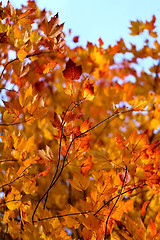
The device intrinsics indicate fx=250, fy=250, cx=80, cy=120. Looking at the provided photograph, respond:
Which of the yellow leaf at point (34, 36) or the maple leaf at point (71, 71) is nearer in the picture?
the maple leaf at point (71, 71)

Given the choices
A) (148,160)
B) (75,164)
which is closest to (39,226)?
(75,164)

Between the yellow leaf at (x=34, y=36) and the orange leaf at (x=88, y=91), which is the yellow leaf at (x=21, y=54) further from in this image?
the orange leaf at (x=88, y=91)

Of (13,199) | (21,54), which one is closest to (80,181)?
(13,199)

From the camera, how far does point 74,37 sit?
1874 millimetres

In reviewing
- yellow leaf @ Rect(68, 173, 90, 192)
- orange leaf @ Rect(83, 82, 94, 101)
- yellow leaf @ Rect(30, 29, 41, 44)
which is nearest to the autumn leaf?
orange leaf @ Rect(83, 82, 94, 101)

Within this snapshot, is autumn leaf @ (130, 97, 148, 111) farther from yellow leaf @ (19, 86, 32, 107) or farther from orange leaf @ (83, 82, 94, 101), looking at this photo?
yellow leaf @ (19, 86, 32, 107)

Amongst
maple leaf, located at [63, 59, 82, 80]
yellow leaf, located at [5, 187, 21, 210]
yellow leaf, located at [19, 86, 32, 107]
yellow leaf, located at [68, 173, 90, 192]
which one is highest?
maple leaf, located at [63, 59, 82, 80]

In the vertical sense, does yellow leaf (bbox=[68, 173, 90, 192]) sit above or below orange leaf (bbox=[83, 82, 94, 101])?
below

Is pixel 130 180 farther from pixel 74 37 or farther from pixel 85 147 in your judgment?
pixel 74 37

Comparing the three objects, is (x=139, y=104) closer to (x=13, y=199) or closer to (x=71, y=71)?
(x=71, y=71)

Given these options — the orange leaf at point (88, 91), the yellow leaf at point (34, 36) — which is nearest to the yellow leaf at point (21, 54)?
the yellow leaf at point (34, 36)

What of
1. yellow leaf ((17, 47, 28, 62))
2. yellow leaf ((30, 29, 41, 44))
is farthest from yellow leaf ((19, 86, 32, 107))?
yellow leaf ((30, 29, 41, 44))

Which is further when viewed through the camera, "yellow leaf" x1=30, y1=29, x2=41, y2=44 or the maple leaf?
"yellow leaf" x1=30, y1=29, x2=41, y2=44

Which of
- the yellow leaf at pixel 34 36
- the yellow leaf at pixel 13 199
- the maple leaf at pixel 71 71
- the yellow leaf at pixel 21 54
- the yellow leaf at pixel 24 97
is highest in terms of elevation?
the yellow leaf at pixel 34 36
